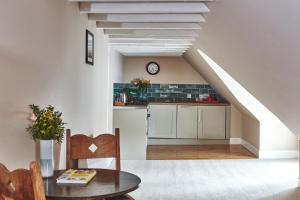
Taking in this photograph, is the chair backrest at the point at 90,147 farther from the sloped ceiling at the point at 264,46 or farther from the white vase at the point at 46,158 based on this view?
the sloped ceiling at the point at 264,46

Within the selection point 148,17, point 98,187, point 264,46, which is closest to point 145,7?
point 148,17

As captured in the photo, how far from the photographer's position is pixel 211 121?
8.14m

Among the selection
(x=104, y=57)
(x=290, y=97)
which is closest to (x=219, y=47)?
(x=290, y=97)

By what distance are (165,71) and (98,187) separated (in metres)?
6.90

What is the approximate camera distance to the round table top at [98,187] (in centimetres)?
185

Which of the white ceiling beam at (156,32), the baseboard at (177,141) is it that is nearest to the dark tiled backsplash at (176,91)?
the baseboard at (177,141)

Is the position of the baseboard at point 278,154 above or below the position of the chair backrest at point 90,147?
below

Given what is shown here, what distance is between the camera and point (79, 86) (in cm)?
380

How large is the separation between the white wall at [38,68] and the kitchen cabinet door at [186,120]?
4040mm

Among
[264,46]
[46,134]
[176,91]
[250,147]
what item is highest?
[264,46]

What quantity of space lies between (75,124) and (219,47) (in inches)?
72.9

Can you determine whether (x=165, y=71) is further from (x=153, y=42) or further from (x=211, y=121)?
(x=153, y=42)

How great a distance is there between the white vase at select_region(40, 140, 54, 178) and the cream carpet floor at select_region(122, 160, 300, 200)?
2.07 meters

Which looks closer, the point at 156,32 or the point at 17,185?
the point at 17,185
